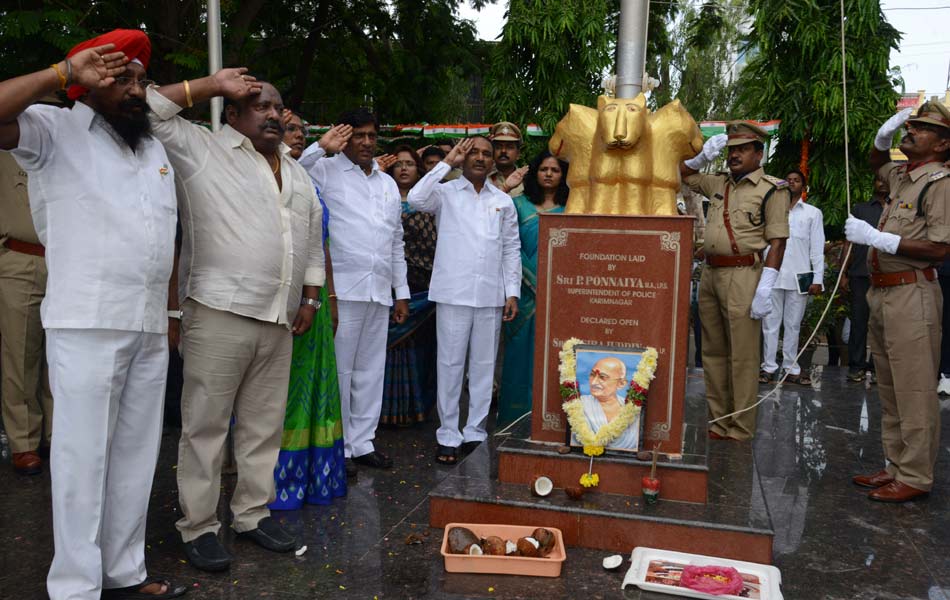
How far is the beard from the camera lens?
2.75m

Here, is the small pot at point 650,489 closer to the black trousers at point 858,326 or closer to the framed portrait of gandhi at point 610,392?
the framed portrait of gandhi at point 610,392

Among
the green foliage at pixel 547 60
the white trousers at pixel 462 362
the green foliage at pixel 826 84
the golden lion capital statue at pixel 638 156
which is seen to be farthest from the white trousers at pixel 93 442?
the green foliage at pixel 826 84

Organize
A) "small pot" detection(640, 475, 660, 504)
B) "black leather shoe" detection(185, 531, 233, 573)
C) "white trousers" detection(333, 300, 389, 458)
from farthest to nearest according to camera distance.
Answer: "white trousers" detection(333, 300, 389, 458) < "small pot" detection(640, 475, 660, 504) < "black leather shoe" detection(185, 531, 233, 573)

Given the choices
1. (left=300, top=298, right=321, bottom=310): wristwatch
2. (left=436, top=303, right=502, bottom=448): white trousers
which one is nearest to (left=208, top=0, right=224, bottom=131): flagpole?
(left=436, top=303, right=502, bottom=448): white trousers

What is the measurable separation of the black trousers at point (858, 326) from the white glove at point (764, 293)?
2991 millimetres

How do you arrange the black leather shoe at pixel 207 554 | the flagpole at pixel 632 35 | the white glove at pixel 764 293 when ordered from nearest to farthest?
the black leather shoe at pixel 207 554 < the flagpole at pixel 632 35 < the white glove at pixel 764 293

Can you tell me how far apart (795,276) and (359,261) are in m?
4.62

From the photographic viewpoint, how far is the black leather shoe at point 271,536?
338 centimetres

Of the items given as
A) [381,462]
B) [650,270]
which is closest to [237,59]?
[381,462]

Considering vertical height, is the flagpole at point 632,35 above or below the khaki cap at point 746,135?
above

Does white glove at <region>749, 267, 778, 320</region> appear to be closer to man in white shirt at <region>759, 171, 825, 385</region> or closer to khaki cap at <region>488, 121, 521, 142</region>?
khaki cap at <region>488, 121, 521, 142</region>

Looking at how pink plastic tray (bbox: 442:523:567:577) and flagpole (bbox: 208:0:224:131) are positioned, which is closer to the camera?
pink plastic tray (bbox: 442:523:567:577)

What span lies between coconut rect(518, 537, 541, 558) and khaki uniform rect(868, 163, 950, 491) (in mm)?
2296

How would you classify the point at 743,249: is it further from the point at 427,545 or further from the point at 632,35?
the point at 427,545
